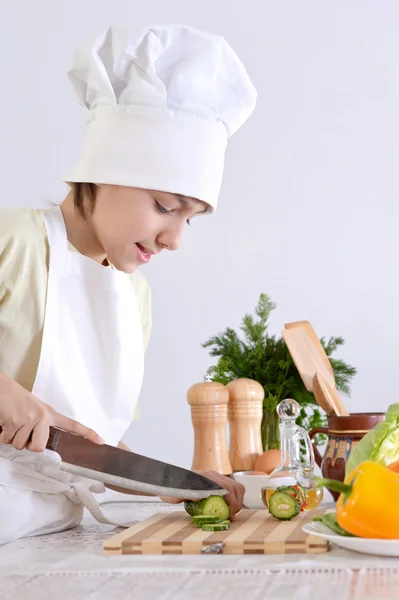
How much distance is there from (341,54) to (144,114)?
1651mm

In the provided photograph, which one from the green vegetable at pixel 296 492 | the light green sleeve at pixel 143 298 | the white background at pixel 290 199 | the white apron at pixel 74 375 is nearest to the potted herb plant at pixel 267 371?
the light green sleeve at pixel 143 298

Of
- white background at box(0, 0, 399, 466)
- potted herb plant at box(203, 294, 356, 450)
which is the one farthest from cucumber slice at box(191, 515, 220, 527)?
white background at box(0, 0, 399, 466)

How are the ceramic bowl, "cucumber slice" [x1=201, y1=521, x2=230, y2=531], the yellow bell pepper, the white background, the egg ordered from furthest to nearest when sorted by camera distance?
the white background
the egg
the ceramic bowl
"cucumber slice" [x1=201, y1=521, x2=230, y2=531]
the yellow bell pepper

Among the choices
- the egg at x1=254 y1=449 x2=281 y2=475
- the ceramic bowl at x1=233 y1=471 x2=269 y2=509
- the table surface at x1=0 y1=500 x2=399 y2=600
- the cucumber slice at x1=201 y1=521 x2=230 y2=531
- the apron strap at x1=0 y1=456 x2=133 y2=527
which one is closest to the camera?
the table surface at x1=0 y1=500 x2=399 y2=600

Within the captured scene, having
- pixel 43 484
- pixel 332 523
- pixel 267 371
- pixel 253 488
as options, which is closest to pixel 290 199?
pixel 267 371

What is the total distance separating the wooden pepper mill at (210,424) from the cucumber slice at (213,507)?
0.44 m

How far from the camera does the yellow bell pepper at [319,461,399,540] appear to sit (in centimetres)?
89

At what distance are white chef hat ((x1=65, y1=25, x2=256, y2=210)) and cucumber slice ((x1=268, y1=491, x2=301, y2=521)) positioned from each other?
471 millimetres

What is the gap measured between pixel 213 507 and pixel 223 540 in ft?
0.44

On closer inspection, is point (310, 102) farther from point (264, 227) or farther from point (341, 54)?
point (264, 227)

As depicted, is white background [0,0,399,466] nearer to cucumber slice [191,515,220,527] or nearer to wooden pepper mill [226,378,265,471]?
wooden pepper mill [226,378,265,471]

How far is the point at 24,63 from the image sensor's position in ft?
9.37

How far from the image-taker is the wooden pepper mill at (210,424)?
1.57m

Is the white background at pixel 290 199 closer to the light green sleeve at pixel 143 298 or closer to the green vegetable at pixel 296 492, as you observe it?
the light green sleeve at pixel 143 298
